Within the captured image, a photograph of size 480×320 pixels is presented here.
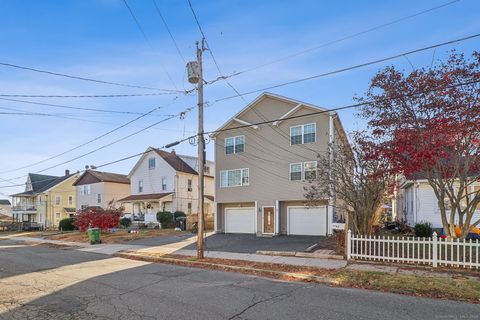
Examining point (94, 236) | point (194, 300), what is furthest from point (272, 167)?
point (194, 300)

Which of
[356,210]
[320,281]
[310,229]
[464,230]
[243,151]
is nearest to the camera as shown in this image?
[320,281]

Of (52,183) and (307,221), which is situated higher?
(52,183)

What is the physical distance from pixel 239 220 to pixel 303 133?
26.4ft

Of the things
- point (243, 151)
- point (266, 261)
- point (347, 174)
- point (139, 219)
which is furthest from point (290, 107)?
point (139, 219)

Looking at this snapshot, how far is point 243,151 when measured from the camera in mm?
26953

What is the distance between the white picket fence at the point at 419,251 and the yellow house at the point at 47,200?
49.2m

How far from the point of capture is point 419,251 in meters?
12.3

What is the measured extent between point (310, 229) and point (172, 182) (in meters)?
18.9

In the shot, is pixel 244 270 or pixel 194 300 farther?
pixel 244 270

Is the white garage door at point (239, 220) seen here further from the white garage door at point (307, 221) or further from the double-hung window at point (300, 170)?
the double-hung window at point (300, 170)

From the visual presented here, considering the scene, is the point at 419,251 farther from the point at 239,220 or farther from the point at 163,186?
the point at 163,186

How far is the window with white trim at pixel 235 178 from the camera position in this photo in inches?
1049

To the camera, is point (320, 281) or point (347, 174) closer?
point (320, 281)

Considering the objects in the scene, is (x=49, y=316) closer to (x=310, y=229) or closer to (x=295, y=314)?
(x=295, y=314)
